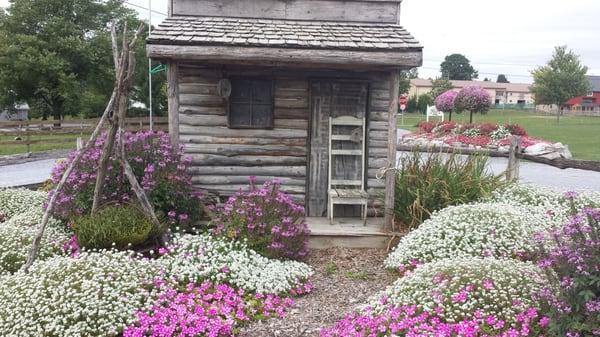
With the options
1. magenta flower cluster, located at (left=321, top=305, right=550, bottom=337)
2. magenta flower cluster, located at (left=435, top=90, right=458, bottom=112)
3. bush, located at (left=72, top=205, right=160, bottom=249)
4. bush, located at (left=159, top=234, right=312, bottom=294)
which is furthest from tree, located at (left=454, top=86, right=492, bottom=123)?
magenta flower cluster, located at (left=321, top=305, right=550, bottom=337)

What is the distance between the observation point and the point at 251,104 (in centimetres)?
826

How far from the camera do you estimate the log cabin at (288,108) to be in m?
8.01

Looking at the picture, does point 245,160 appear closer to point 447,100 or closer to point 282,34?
point 282,34

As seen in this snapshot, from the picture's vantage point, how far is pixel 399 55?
7066mm

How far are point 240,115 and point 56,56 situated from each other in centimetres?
2376

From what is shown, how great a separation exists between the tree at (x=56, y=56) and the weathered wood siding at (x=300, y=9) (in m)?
20.2

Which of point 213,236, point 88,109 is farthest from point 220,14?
point 88,109

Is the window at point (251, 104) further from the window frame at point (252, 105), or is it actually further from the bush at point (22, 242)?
the bush at point (22, 242)

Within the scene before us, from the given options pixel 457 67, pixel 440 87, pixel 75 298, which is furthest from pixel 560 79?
pixel 457 67

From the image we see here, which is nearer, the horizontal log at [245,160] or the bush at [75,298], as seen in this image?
the bush at [75,298]

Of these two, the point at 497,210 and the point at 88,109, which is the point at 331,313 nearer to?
the point at 497,210

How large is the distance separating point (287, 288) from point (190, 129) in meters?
Answer: 3.44

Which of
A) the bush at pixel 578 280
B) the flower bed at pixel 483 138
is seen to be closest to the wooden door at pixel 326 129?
the bush at pixel 578 280

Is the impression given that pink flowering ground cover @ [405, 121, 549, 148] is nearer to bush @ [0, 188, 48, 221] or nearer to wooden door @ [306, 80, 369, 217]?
wooden door @ [306, 80, 369, 217]
